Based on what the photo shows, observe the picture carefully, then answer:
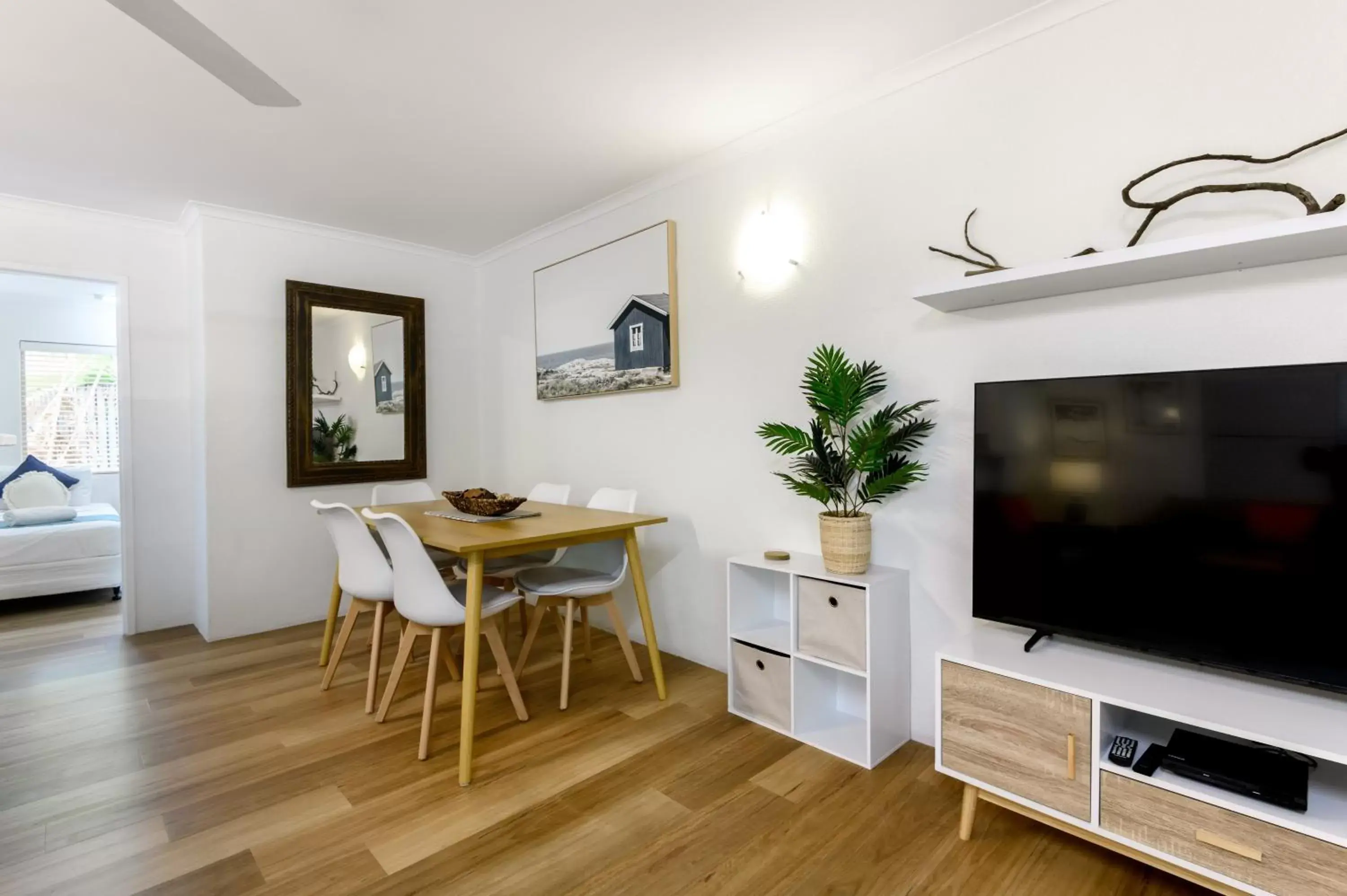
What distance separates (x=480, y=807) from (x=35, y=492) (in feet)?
17.7

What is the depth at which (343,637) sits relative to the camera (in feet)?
9.48

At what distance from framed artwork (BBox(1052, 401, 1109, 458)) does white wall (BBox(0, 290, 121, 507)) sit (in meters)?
7.05

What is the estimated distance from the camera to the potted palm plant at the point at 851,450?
225 centimetres

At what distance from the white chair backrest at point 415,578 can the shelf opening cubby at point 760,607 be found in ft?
3.48

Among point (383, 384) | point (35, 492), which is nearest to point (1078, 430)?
point (383, 384)

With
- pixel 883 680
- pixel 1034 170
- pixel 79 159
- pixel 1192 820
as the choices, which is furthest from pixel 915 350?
pixel 79 159

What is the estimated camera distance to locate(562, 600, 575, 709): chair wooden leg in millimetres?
2670

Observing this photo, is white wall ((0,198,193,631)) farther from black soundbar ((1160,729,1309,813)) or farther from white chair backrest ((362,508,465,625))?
black soundbar ((1160,729,1309,813))

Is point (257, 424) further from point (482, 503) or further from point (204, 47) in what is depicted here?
point (204, 47)

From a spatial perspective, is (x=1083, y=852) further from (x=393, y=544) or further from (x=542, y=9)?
(x=542, y=9)

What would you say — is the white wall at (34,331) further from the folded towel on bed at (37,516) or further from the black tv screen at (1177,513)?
the black tv screen at (1177,513)

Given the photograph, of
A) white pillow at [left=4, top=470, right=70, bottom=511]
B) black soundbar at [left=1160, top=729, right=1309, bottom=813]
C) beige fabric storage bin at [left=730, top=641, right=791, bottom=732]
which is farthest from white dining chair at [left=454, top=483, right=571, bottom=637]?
white pillow at [left=4, top=470, right=70, bottom=511]

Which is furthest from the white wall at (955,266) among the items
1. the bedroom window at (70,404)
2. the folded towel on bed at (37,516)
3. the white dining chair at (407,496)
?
the bedroom window at (70,404)

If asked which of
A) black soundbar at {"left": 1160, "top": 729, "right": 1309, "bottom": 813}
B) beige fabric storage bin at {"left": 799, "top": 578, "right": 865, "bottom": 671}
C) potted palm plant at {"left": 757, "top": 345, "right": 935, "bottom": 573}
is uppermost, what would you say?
potted palm plant at {"left": 757, "top": 345, "right": 935, "bottom": 573}
